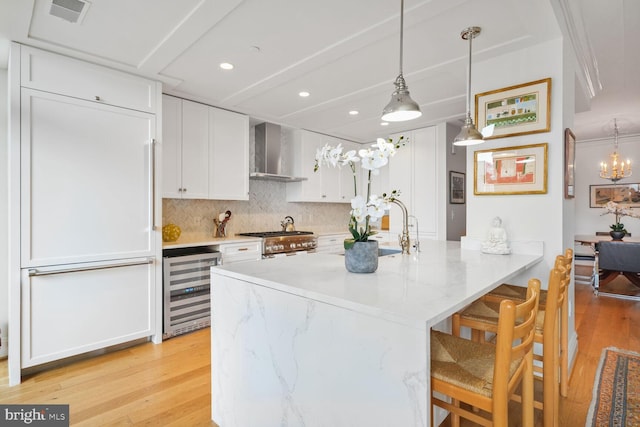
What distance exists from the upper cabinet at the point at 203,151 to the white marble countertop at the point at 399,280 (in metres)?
1.91

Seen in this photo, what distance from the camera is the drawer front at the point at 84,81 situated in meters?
2.34

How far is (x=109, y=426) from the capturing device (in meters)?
1.86

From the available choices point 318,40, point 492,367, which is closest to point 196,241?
point 318,40

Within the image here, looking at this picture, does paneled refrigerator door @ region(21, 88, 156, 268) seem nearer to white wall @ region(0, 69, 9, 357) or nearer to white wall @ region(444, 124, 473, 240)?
white wall @ region(0, 69, 9, 357)

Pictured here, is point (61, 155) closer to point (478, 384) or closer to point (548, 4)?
point (478, 384)

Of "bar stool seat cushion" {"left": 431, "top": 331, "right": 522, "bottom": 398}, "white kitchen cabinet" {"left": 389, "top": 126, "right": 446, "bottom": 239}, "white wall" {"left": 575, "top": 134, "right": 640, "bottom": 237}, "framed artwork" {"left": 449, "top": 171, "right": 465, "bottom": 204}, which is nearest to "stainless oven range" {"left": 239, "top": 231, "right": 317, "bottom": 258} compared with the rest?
"white kitchen cabinet" {"left": 389, "top": 126, "right": 446, "bottom": 239}

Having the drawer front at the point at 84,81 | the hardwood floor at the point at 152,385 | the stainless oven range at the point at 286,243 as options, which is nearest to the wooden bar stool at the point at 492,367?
the hardwood floor at the point at 152,385

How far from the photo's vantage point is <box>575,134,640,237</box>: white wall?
5.95 m

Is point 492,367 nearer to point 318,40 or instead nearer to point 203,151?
point 318,40

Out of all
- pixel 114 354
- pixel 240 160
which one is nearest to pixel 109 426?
Result: pixel 114 354

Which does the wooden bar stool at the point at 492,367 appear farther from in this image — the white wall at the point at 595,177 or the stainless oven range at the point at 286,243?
the white wall at the point at 595,177

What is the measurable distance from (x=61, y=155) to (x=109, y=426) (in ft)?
6.16

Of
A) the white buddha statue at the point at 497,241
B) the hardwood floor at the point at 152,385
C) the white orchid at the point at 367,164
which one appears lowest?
the hardwood floor at the point at 152,385

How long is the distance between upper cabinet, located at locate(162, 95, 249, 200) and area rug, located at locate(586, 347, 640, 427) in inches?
140
